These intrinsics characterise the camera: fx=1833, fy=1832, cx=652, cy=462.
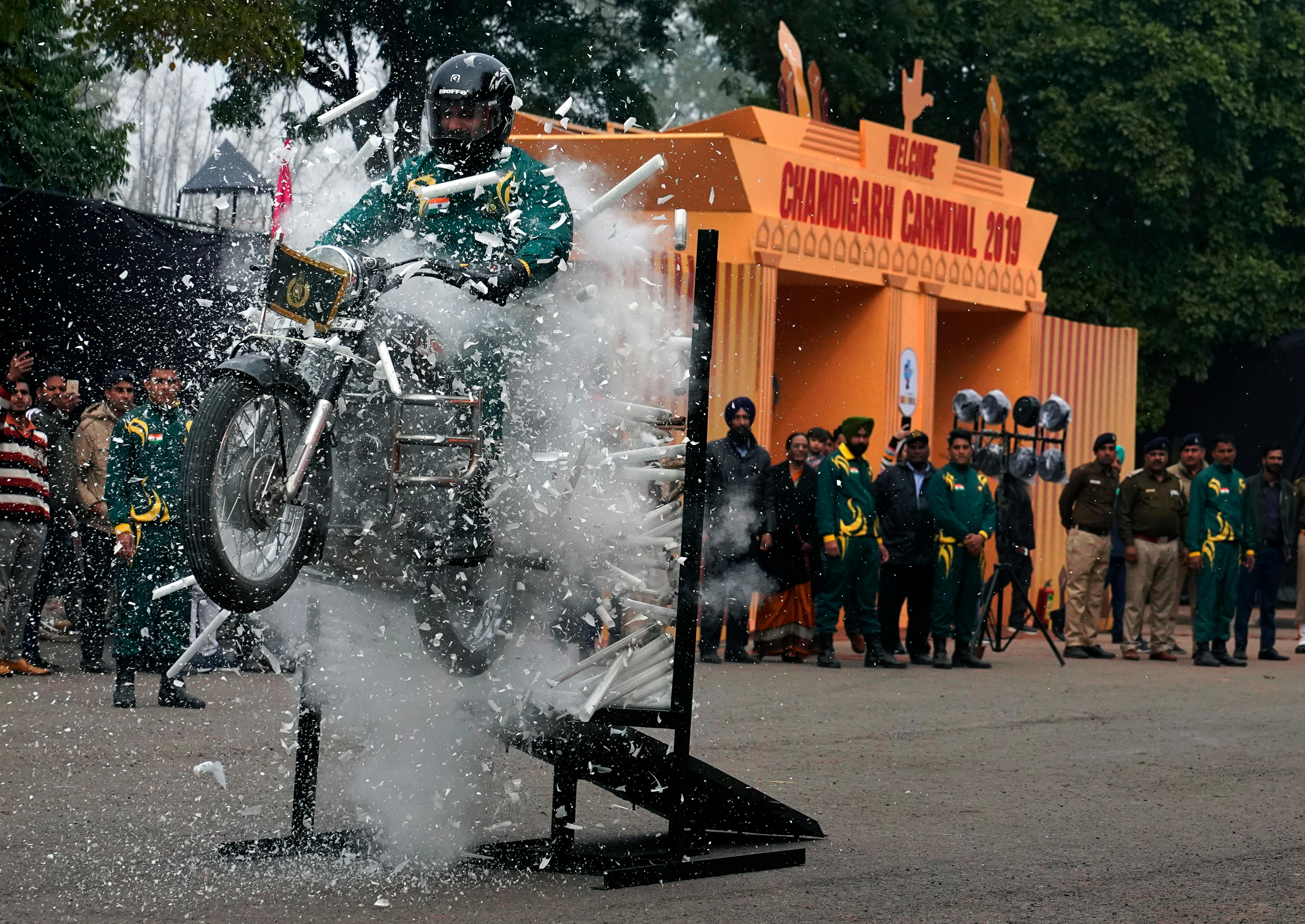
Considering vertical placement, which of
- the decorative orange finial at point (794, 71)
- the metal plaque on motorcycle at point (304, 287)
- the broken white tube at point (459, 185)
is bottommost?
the metal plaque on motorcycle at point (304, 287)

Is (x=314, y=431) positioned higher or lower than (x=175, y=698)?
higher

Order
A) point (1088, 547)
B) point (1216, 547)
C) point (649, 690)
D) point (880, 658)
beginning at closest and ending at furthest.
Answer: point (649, 690), point (880, 658), point (1216, 547), point (1088, 547)

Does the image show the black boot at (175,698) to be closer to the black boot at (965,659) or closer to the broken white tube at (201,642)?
the broken white tube at (201,642)

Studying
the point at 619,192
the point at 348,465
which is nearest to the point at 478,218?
the point at 619,192

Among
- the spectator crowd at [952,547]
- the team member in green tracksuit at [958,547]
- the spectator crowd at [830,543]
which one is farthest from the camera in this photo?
the team member in green tracksuit at [958,547]

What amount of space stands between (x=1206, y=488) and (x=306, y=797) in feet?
39.9

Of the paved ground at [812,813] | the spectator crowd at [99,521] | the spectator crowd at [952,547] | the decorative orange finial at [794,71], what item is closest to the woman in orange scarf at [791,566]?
the spectator crowd at [952,547]

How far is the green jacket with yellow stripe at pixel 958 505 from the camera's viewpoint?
1589 centimetres

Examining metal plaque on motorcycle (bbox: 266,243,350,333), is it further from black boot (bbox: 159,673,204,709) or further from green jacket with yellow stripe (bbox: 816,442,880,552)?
green jacket with yellow stripe (bbox: 816,442,880,552)

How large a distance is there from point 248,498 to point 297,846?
1.64m

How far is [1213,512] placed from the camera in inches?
664

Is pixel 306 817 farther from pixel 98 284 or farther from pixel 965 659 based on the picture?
pixel 965 659

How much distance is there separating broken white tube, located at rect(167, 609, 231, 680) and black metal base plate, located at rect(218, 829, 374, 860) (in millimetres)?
648

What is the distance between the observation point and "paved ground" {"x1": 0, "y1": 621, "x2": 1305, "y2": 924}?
229 inches
